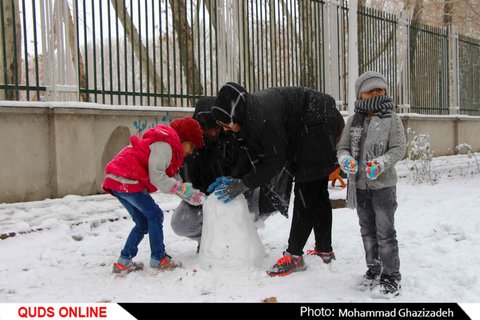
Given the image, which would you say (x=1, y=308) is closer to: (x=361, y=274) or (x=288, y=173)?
(x=288, y=173)

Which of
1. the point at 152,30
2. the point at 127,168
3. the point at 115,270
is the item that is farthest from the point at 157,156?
the point at 152,30

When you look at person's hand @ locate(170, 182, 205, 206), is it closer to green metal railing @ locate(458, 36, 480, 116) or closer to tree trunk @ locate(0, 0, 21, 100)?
tree trunk @ locate(0, 0, 21, 100)

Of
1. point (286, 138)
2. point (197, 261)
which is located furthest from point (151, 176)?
point (286, 138)

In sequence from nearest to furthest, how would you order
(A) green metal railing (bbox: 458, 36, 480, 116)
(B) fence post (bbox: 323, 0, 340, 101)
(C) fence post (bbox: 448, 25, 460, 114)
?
(B) fence post (bbox: 323, 0, 340, 101)
(C) fence post (bbox: 448, 25, 460, 114)
(A) green metal railing (bbox: 458, 36, 480, 116)

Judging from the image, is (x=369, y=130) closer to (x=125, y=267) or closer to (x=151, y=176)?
(x=151, y=176)

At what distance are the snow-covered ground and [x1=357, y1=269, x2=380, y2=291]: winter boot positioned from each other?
8 centimetres

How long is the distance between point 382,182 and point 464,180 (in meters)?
6.33

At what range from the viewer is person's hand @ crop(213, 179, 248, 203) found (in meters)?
3.40

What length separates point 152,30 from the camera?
7.22 meters

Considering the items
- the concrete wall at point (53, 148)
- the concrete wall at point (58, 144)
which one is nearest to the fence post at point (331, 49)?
the concrete wall at point (58, 144)

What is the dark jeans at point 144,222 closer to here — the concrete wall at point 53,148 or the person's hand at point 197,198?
the person's hand at point 197,198

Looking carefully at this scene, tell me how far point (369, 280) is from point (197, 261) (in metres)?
1.26

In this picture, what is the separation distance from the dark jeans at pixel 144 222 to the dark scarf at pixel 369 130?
138 centimetres

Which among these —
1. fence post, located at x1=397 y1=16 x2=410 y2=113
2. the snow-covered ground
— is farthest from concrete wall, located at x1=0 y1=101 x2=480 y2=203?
fence post, located at x1=397 y1=16 x2=410 y2=113
